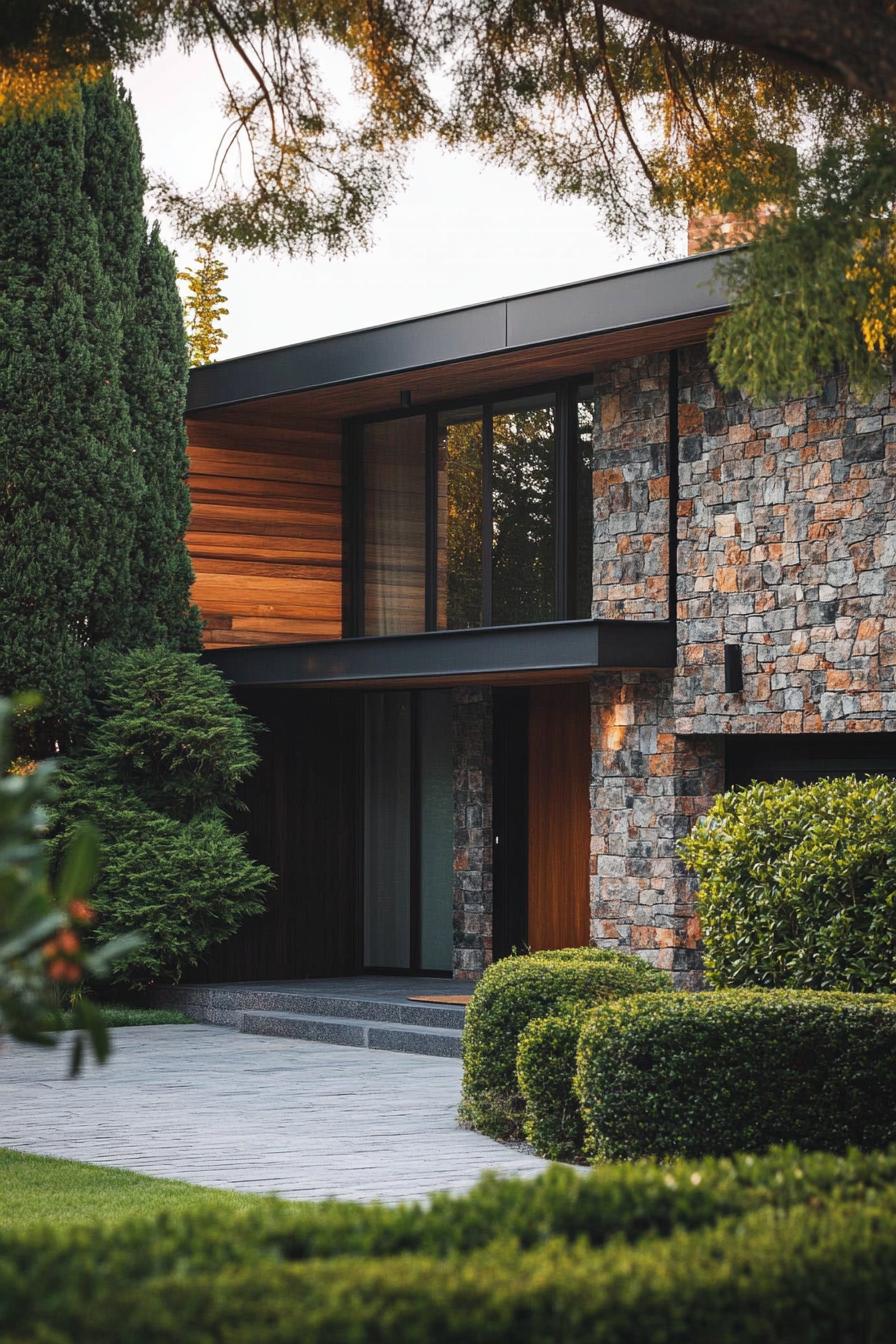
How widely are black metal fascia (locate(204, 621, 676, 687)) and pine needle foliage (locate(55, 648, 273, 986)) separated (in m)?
0.44

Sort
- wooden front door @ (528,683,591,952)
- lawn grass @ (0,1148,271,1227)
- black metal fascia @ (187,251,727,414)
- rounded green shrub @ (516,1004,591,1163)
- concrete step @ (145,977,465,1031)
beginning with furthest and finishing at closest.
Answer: wooden front door @ (528,683,591,952) < concrete step @ (145,977,465,1031) < black metal fascia @ (187,251,727,414) < rounded green shrub @ (516,1004,591,1163) < lawn grass @ (0,1148,271,1227)

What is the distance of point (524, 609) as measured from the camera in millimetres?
14961

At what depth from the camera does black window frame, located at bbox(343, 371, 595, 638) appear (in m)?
14.6

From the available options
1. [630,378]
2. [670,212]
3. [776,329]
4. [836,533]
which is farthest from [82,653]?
[776,329]

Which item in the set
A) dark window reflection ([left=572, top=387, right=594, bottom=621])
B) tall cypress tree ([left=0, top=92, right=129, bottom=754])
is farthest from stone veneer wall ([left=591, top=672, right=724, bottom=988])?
tall cypress tree ([left=0, top=92, right=129, bottom=754])

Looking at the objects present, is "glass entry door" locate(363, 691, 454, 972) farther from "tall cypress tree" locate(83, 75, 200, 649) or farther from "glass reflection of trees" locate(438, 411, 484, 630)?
"tall cypress tree" locate(83, 75, 200, 649)

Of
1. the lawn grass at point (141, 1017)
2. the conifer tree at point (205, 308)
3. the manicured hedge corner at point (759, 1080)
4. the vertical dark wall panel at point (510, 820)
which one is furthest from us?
the conifer tree at point (205, 308)

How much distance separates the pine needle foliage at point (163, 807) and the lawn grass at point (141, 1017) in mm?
252

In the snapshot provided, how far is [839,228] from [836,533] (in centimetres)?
604

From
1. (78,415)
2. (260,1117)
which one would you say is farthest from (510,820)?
(260,1117)

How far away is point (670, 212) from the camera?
8289mm

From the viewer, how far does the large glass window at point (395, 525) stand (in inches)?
647

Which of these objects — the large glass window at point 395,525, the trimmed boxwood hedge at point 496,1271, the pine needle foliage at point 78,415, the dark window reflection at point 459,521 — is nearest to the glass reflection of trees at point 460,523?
the dark window reflection at point 459,521

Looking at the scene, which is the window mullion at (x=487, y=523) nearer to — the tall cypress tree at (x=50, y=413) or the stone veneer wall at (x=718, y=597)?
the stone veneer wall at (x=718, y=597)
